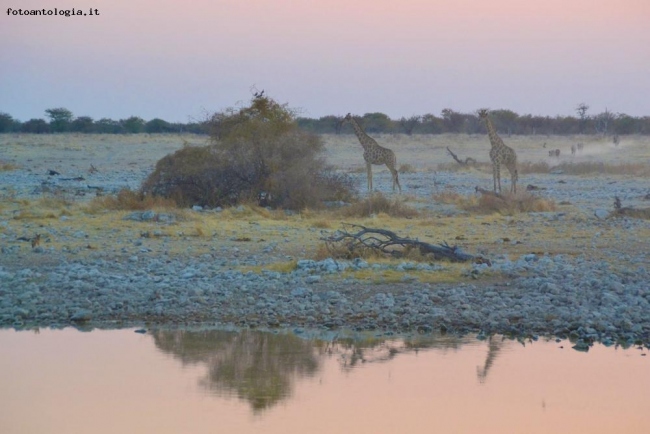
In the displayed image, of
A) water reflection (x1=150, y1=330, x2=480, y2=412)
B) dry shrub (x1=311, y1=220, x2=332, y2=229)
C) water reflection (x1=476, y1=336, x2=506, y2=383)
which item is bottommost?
water reflection (x1=476, y1=336, x2=506, y2=383)

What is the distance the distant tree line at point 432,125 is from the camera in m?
60.8

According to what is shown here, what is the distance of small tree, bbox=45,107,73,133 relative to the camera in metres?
62.3

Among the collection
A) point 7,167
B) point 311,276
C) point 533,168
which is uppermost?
point 311,276

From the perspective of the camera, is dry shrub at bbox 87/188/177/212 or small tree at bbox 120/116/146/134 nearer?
dry shrub at bbox 87/188/177/212

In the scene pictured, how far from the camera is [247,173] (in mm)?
19938

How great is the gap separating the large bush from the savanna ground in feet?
3.03

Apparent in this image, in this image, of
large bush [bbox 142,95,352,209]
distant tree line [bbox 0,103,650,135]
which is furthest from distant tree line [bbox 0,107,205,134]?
large bush [bbox 142,95,352,209]

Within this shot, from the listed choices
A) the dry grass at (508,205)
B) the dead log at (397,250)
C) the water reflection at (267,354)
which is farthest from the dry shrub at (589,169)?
the water reflection at (267,354)

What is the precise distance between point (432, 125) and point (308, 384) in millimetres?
53980

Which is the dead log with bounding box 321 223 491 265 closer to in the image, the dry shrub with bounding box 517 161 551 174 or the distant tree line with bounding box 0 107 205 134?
the dry shrub with bounding box 517 161 551 174

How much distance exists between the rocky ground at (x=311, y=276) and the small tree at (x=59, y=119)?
148 ft

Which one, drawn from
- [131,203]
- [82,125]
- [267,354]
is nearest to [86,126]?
[82,125]

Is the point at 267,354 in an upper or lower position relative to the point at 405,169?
upper

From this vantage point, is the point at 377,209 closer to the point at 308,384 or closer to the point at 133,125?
the point at 308,384
